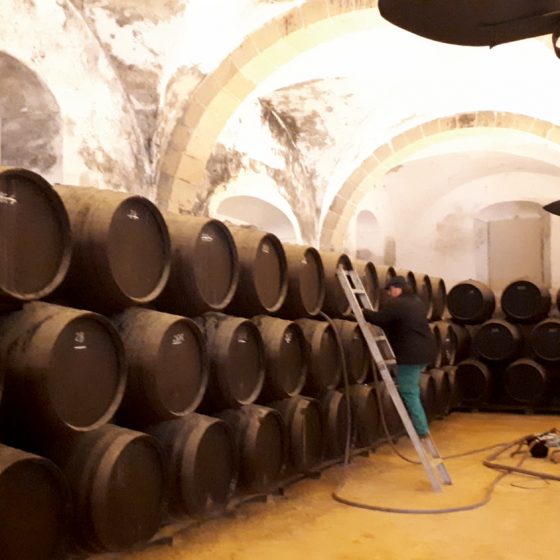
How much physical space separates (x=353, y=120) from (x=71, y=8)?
197 inches

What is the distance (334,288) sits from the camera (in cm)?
590

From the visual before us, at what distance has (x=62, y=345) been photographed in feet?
9.77

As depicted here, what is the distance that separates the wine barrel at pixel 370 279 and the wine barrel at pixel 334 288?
1.81ft

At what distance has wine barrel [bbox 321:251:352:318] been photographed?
588cm

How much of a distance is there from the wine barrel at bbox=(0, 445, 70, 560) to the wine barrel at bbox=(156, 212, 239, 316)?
1442 mm

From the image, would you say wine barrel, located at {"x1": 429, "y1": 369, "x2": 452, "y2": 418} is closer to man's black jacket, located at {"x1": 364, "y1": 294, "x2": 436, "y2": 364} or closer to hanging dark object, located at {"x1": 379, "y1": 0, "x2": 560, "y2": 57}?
man's black jacket, located at {"x1": 364, "y1": 294, "x2": 436, "y2": 364}

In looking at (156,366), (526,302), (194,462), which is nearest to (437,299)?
(526,302)

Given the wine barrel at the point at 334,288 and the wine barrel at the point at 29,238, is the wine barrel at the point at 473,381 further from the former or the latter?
the wine barrel at the point at 29,238

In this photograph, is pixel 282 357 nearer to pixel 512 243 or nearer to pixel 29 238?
pixel 29 238

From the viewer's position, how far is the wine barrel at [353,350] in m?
5.90

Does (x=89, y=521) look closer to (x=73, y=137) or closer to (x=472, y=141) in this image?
(x=73, y=137)

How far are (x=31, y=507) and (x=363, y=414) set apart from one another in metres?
3.61

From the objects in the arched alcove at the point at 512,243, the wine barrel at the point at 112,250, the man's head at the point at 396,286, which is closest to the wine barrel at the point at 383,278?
the man's head at the point at 396,286

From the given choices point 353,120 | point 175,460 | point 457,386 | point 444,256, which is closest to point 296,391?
point 175,460
